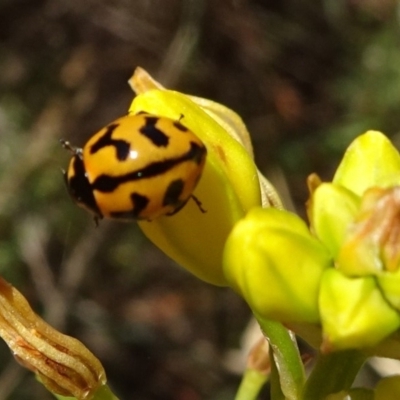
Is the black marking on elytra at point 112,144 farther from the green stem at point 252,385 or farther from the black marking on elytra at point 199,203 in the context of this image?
the green stem at point 252,385

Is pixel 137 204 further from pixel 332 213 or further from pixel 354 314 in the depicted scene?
pixel 354 314

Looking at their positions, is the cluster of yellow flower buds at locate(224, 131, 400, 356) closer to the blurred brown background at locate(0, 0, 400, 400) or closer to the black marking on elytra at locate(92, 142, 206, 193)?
the black marking on elytra at locate(92, 142, 206, 193)

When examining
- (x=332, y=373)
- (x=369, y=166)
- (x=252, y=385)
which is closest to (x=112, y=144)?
(x=369, y=166)

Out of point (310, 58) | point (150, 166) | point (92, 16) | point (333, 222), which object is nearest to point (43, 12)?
point (92, 16)

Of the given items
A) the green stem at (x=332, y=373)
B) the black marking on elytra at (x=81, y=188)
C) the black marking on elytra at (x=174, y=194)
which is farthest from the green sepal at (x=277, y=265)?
the black marking on elytra at (x=81, y=188)

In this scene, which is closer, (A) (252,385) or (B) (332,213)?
(B) (332,213)

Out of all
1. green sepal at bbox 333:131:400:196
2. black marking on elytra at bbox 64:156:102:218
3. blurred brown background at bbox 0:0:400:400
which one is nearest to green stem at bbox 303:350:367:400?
green sepal at bbox 333:131:400:196
